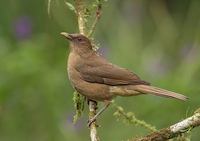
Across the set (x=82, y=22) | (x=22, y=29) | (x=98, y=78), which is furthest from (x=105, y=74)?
(x=22, y=29)

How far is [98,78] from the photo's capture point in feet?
23.9

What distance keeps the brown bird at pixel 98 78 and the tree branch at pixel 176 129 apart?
1.08 m

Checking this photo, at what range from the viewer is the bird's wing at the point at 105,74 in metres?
7.10

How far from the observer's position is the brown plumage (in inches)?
278

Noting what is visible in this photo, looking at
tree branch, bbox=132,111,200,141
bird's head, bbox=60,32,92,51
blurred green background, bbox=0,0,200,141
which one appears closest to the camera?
tree branch, bbox=132,111,200,141

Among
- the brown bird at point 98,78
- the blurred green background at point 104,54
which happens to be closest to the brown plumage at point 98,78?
the brown bird at point 98,78

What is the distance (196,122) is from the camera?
554 cm

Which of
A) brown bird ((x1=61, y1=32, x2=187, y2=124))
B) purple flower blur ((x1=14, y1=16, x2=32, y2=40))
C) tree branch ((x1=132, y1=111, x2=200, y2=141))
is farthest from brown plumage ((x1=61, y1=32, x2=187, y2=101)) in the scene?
purple flower blur ((x1=14, y1=16, x2=32, y2=40))

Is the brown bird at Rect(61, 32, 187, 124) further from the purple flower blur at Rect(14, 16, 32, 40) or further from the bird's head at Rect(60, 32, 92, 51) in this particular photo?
the purple flower blur at Rect(14, 16, 32, 40)

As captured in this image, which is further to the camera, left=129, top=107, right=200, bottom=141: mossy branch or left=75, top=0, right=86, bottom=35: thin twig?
left=75, top=0, right=86, bottom=35: thin twig

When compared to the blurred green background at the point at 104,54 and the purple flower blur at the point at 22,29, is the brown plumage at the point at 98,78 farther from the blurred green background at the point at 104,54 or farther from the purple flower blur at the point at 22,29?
the purple flower blur at the point at 22,29

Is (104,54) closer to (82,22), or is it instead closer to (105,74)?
(105,74)

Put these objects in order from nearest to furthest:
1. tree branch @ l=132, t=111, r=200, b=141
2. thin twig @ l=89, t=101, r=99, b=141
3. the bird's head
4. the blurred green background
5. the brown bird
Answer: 1. tree branch @ l=132, t=111, r=200, b=141
2. thin twig @ l=89, t=101, r=99, b=141
3. the brown bird
4. the bird's head
5. the blurred green background

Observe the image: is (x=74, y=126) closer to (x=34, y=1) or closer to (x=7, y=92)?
(x=7, y=92)
